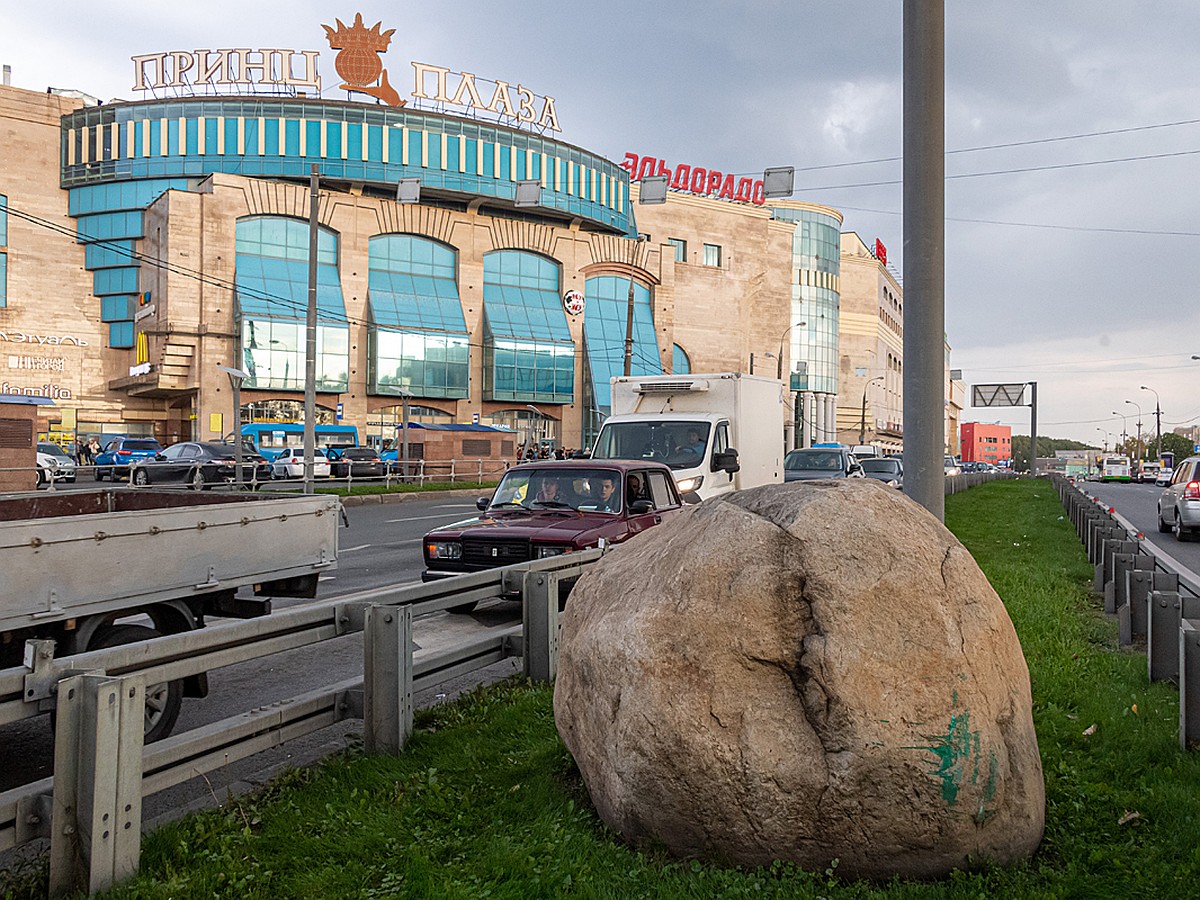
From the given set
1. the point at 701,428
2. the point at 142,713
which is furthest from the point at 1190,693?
the point at 701,428

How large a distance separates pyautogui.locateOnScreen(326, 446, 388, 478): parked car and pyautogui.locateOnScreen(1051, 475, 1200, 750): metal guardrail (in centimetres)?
2924

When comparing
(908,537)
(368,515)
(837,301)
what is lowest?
(368,515)

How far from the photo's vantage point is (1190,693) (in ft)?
15.9

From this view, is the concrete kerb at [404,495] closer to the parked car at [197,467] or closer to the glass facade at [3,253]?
the parked car at [197,467]

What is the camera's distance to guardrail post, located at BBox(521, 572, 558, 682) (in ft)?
20.5

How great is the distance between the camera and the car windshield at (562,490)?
1017 cm

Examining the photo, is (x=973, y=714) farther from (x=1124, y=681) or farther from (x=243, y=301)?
(x=243, y=301)

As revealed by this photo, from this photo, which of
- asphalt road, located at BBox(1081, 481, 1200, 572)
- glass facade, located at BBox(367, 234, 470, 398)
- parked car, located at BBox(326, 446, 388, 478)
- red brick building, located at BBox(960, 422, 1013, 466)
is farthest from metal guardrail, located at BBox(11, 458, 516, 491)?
red brick building, located at BBox(960, 422, 1013, 466)

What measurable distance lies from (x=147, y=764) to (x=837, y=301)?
95910 millimetres

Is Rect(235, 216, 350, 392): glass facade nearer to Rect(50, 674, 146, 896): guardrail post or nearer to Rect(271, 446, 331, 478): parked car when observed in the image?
Rect(271, 446, 331, 478): parked car

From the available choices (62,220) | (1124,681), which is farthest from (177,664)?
(62,220)

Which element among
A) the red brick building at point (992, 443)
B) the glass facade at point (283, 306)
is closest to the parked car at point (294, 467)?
the glass facade at point (283, 306)

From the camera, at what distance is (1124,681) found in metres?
6.34

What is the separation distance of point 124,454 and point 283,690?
41196 mm
